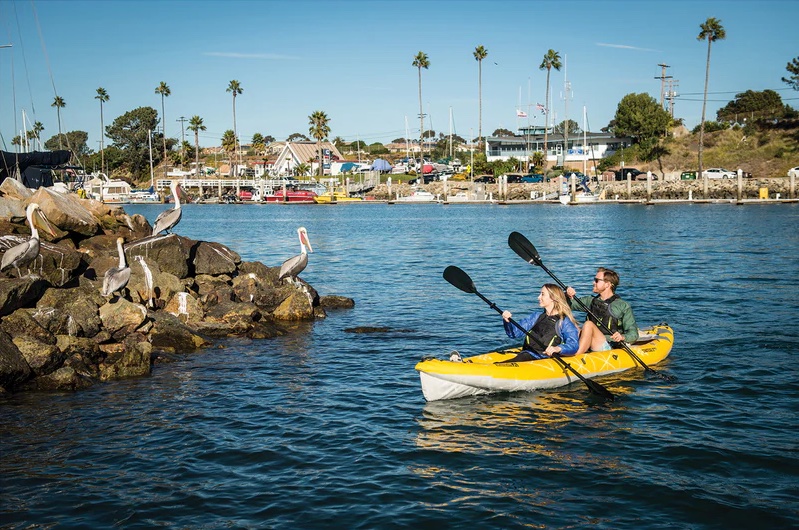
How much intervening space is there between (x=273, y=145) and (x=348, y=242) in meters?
116

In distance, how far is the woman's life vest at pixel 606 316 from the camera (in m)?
13.4

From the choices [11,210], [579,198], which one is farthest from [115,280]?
[579,198]

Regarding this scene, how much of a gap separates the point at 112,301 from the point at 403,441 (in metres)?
7.87

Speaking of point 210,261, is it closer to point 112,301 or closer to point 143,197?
point 112,301

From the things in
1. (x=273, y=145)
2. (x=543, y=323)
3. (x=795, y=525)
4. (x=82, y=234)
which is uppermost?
(x=273, y=145)

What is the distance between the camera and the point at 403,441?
10.1m

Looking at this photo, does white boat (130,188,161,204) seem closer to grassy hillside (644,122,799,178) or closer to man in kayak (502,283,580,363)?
grassy hillside (644,122,799,178)

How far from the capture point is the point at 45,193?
60.2 ft

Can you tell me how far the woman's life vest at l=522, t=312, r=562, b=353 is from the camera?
12.2 m

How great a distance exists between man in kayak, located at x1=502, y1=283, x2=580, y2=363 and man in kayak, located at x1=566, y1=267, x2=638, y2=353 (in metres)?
0.54

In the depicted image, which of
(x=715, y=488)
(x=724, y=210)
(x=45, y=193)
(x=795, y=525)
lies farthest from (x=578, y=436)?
(x=724, y=210)

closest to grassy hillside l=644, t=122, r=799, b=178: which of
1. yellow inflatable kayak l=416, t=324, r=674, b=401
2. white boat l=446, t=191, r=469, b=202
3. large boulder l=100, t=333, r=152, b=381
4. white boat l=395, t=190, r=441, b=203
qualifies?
white boat l=446, t=191, r=469, b=202

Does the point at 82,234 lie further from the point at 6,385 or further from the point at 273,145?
the point at 273,145

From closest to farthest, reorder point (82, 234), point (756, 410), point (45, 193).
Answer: point (756, 410) < point (45, 193) < point (82, 234)
